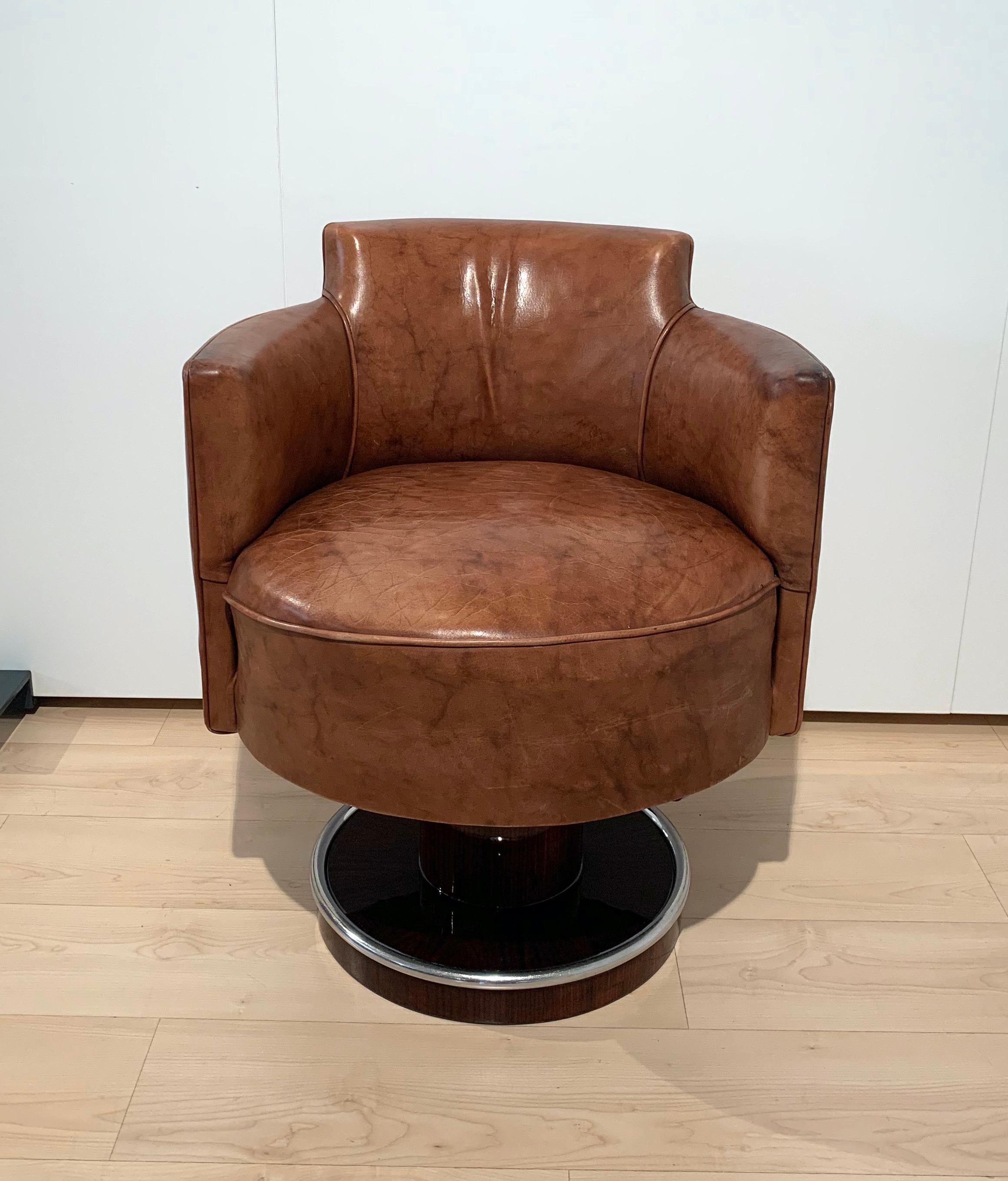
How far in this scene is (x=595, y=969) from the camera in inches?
51.7

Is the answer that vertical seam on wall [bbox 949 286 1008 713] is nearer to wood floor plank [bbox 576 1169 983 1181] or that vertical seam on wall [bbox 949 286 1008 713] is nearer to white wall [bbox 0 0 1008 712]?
white wall [bbox 0 0 1008 712]

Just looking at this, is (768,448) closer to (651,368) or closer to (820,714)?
(651,368)

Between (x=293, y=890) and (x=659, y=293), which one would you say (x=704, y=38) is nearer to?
(x=659, y=293)

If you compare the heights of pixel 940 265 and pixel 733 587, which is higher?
pixel 940 265

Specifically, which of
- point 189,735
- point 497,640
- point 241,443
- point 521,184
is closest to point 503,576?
point 497,640

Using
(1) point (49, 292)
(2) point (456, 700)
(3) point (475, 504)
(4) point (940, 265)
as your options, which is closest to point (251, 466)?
(3) point (475, 504)

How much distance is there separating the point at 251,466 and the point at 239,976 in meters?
0.60

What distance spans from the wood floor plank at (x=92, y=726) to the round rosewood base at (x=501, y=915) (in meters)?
0.57

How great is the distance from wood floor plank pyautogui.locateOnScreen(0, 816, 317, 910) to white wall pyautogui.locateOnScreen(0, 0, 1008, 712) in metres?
0.49

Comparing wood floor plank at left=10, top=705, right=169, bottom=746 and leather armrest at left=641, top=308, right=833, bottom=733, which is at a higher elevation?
leather armrest at left=641, top=308, right=833, bottom=733

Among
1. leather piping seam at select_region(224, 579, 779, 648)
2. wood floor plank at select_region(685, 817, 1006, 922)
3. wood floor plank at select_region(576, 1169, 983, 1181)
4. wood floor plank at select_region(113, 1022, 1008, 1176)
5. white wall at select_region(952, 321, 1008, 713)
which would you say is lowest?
wood floor plank at select_region(685, 817, 1006, 922)

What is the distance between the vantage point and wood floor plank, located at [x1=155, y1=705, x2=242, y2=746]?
6.34ft

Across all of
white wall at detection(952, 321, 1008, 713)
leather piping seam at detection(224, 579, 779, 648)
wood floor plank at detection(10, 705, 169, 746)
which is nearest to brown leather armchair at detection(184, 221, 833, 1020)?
leather piping seam at detection(224, 579, 779, 648)

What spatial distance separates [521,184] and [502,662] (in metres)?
0.98
